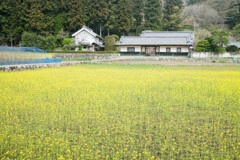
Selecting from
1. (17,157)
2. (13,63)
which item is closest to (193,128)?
(17,157)

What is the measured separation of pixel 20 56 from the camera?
60.6 ft

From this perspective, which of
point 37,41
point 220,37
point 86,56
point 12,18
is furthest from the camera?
point 12,18

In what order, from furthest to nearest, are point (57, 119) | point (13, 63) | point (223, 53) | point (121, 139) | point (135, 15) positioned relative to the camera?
point (135, 15) → point (223, 53) → point (13, 63) → point (57, 119) → point (121, 139)

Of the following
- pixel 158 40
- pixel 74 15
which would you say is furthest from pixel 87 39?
pixel 158 40

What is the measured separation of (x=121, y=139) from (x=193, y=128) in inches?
64.1

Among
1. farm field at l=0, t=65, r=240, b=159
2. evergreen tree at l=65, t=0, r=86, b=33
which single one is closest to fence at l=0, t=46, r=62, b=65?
farm field at l=0, t=65, r=240, b=159

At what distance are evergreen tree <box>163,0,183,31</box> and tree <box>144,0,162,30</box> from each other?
201cm

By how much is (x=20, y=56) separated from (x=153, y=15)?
116 feet

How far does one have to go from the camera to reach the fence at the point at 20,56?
666 inches

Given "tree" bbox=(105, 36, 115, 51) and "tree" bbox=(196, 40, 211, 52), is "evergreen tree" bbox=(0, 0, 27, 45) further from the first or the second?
"tree" bbox=(196, 40, 211, 52)

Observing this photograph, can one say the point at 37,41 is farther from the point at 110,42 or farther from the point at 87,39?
the point at 110,42

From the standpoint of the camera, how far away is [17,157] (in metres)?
3.18

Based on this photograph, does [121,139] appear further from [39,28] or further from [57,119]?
[39,28]

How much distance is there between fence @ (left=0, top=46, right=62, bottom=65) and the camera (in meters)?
16.9
